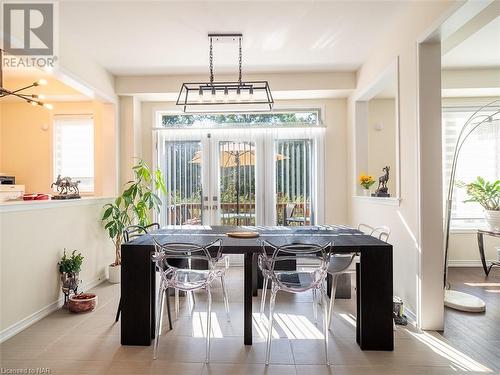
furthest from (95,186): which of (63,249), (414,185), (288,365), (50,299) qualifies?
(414,185)

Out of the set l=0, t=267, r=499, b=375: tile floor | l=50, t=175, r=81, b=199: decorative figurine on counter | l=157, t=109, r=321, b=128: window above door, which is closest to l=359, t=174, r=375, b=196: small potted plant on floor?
l=157, t=109, r=321, b=128: window above door

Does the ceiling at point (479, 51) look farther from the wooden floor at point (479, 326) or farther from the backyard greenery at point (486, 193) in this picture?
the wooden floor at point (479, 326)

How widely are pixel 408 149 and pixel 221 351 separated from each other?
2.41m

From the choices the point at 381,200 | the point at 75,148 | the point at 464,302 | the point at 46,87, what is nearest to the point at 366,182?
the point at 381,200

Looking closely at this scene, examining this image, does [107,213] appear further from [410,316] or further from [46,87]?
[410,316]

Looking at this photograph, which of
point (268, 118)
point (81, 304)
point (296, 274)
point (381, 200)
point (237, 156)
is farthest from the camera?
point (268, 118)

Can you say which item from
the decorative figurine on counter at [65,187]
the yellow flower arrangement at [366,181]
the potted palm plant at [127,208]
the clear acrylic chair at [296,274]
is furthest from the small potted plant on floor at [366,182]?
the decorative figurine on counter at [65,187]

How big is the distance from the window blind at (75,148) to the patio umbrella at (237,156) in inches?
65.6

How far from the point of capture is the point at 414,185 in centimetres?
265

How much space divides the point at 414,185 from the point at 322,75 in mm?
2235

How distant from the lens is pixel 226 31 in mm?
3062

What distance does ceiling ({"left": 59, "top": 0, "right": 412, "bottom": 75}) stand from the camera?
106 inches

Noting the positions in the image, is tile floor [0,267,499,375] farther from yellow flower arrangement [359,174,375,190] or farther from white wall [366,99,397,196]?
white wall [366,99,397,196]

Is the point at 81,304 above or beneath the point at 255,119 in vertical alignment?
beneath
